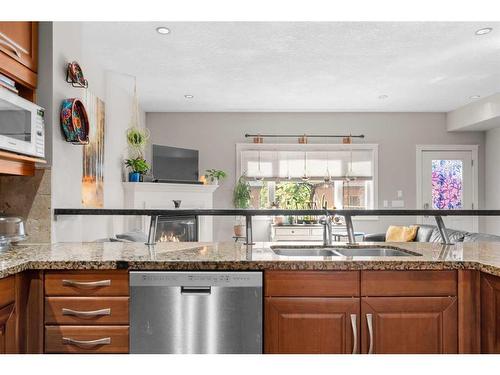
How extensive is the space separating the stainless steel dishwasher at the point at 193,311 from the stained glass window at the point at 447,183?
5962mm

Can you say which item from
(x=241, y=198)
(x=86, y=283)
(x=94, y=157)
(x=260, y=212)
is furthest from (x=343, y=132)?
(x=86, y=283)

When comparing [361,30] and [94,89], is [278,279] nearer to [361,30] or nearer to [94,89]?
[361,30]

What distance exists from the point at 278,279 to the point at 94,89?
350 centimetres

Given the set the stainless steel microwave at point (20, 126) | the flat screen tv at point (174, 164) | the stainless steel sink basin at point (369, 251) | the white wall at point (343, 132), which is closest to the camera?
the stainless steel microwave at point (20, 126)

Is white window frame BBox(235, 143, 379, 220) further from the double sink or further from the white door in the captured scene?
the double sink

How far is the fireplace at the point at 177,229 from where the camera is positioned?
219 inches

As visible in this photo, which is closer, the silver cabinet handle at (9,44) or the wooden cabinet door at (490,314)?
the wooden cabinet door at (490,314)

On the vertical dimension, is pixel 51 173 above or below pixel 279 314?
above

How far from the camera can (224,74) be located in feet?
15.5

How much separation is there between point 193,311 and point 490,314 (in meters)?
1.21

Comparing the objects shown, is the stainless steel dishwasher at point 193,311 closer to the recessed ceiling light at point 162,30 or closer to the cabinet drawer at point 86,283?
the cabinet drawer at point 86,283

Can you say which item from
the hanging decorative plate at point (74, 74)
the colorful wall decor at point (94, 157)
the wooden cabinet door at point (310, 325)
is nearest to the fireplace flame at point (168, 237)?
the colorful wall decor at point (94, 157)

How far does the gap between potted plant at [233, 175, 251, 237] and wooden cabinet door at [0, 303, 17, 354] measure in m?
4.94
